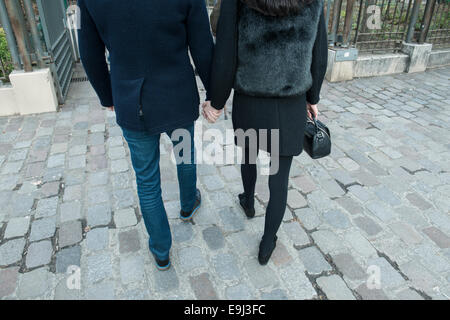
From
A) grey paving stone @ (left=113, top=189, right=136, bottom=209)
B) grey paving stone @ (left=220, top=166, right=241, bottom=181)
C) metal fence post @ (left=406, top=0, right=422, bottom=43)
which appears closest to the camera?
grey paving stone @ (left=113, top=189, right=136, bottom=209)

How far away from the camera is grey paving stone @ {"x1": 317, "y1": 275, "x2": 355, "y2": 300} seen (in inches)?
85.7

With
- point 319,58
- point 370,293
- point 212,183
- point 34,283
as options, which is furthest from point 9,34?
point 370,293

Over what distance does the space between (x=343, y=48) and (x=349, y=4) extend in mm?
711

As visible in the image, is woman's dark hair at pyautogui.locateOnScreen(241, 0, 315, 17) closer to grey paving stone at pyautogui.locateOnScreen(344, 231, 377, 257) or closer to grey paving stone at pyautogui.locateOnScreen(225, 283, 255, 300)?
grey paving stone at pyautogui.locateOnScreen(225, 283, 255, 300)

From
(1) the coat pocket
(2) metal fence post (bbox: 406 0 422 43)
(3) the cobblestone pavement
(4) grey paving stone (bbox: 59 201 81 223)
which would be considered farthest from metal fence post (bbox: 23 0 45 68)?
(2) metal fence post (bbox: 406 0 422 43)

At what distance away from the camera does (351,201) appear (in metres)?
3.03

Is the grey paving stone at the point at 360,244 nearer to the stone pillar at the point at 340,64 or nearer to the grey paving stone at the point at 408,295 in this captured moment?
the grey paving stone at the point at 408,295

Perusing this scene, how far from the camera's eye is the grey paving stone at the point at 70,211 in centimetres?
280

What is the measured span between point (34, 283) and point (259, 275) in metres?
1.49

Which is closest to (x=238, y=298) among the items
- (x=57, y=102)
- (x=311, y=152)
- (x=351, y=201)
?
(x=311, y=152)

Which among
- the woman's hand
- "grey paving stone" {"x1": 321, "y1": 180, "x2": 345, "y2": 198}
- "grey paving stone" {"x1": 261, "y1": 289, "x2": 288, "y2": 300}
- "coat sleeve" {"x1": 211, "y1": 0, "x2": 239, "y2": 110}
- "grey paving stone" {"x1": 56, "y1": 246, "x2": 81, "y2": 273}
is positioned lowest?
"grey paving stone" {"x1": 261, "y1": 289, "x2": 288, "y2": 300}

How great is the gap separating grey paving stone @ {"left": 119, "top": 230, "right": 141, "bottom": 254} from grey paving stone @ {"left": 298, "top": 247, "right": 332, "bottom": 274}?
121cm
